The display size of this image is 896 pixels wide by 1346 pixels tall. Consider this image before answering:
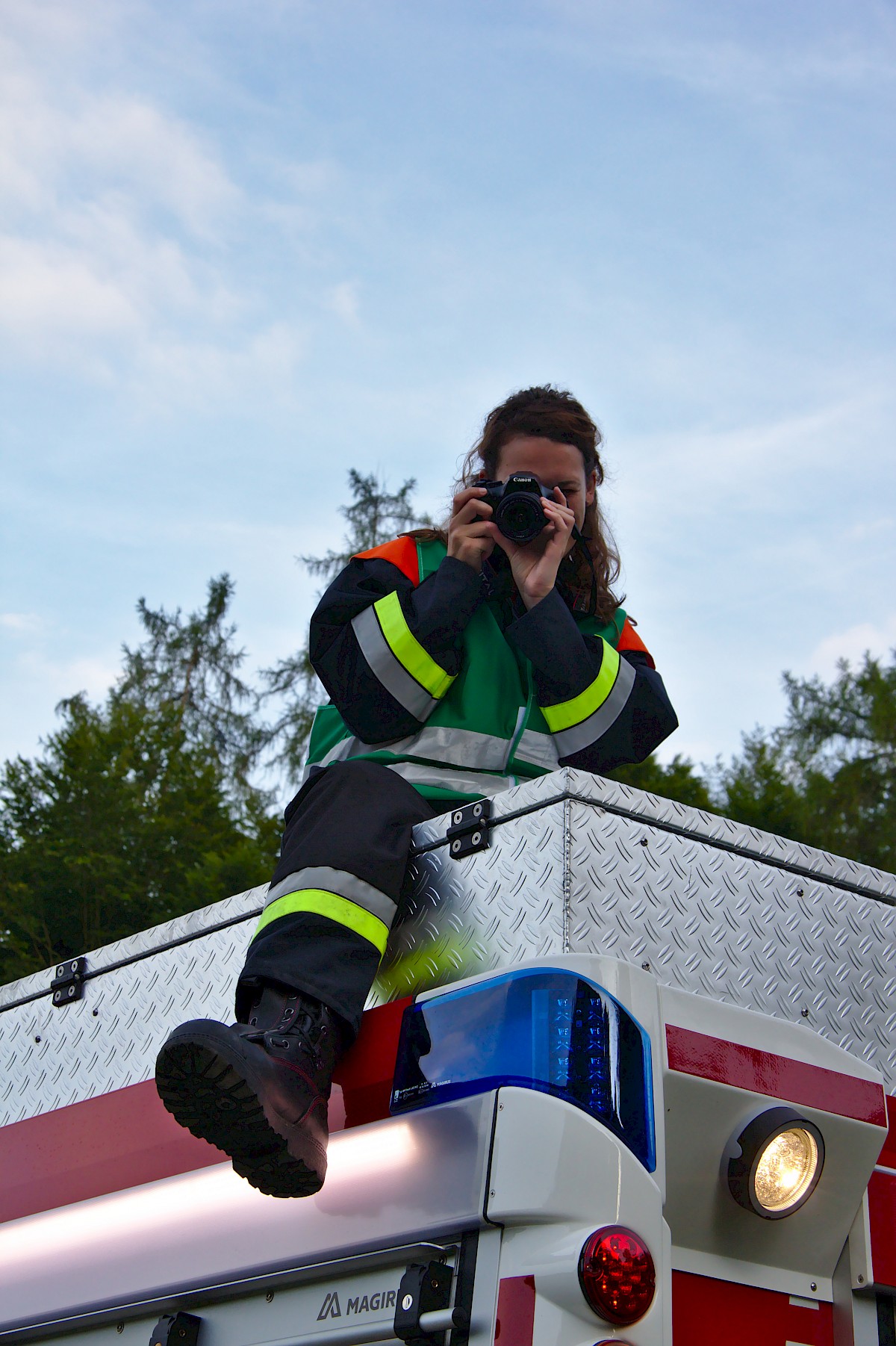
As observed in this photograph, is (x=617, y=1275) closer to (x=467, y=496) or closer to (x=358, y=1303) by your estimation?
(x=358, y=1303)

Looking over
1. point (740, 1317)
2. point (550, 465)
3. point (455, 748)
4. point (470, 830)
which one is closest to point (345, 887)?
point (470, 830)

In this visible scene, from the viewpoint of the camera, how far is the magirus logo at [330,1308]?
6.42 feet

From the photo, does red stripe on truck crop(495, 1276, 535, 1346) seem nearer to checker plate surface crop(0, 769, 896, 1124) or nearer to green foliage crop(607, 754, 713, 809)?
checker plate surface crop(0, 769, 896, 1124)

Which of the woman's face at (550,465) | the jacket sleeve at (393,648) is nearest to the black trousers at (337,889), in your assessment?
the jacket sleeve at (393,648)

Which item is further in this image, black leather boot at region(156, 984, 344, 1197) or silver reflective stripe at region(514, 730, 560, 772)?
silver reflective stripe at region(514, 730, 560, 772)

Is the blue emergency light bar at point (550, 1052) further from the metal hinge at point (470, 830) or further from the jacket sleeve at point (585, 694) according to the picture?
the jacket sleeve at point (585, 694)

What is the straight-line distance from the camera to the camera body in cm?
282

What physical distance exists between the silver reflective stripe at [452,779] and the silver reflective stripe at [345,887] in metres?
0.39

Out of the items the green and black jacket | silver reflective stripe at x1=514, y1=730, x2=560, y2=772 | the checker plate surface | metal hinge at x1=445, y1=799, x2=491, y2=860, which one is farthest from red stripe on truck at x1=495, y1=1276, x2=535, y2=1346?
silver reflective stripe at x1=514, y1=730, x2=560, y2=772

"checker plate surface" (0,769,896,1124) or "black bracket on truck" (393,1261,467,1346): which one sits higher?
"checker plate surface" (0,769,896,1124)

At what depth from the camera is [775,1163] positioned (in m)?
1.98

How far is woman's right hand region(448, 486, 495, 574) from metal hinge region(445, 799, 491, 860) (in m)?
0.66

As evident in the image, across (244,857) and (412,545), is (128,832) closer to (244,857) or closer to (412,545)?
(244,857)

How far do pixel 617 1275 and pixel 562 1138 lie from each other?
0.17 metres
